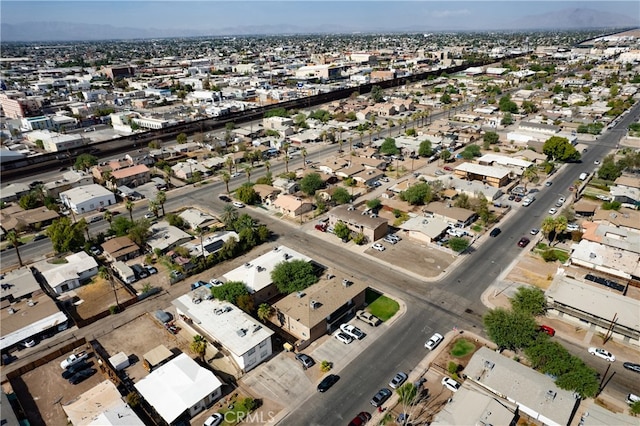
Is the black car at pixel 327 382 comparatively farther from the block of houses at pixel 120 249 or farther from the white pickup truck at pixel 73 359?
the block of houses at pixel 120 249

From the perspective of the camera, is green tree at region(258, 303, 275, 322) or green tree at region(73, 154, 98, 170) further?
green tree at region(73, 154, 98, 170)

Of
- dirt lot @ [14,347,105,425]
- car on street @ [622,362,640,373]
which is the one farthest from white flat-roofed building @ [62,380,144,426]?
car on street @ [622,362,640,373]

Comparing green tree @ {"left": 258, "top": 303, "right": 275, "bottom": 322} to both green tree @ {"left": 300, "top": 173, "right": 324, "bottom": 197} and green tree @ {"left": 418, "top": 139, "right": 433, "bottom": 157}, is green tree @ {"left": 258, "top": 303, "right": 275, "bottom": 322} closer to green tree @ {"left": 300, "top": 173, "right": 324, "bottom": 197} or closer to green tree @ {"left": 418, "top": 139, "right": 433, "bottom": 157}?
green tree @ {"left": 300, "top": 173, "right": 324, "bottom": 197}

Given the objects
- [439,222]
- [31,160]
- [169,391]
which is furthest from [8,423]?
[31,160]

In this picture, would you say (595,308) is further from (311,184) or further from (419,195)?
(311,184)

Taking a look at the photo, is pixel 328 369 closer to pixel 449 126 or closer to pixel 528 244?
pixel 528 244
